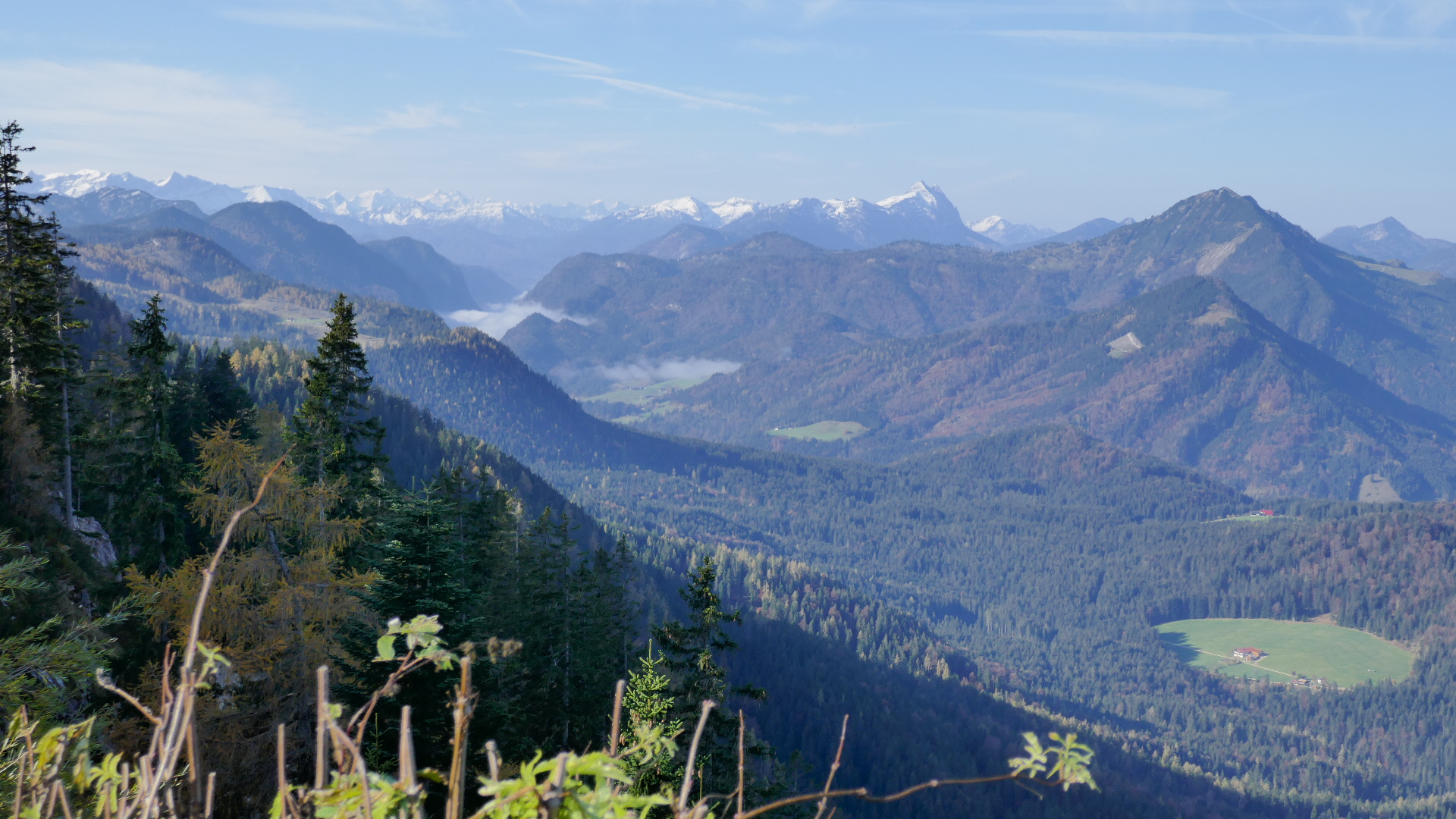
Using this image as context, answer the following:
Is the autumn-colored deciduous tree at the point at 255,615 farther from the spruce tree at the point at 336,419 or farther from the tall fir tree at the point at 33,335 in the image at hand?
the tall fir tree at the point at 33,335

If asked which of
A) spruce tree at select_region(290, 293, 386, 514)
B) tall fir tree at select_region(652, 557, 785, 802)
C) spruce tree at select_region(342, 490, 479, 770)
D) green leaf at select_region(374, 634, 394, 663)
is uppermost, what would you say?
green leaf at select_region(374, 634, 394, 663)

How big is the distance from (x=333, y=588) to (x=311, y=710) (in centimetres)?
392

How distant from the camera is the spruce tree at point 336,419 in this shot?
38156 millimetres

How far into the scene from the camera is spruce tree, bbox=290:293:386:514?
125 feet

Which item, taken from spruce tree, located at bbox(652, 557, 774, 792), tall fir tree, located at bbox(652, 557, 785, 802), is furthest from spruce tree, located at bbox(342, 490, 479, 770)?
spruce tree, located at bbox(652, 557, 774, 792)

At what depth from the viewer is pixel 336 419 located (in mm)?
39219

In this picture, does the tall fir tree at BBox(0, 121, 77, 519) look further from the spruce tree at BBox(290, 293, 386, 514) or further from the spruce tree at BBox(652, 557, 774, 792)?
the spruce tree at BBox(652, 557, 774, 792)

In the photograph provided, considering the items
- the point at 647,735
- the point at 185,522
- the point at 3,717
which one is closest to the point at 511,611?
the point at 185,522

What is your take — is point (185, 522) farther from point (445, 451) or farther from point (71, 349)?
point (445, 451)

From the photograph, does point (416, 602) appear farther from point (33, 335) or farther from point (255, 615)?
point (33, 335)

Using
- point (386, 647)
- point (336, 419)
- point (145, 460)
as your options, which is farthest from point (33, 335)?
point (386, 647)

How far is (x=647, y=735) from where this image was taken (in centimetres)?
443

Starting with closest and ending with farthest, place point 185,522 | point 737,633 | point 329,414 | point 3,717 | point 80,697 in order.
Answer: point 3,717 < point 80,697 < point 329,414 < point 185,522 < point 737,633

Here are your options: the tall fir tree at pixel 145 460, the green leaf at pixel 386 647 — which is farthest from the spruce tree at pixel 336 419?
the green leaf at pixel 386 647
